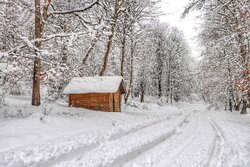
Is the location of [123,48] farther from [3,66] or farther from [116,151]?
[116,151]

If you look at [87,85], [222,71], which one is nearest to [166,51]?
[222,71]

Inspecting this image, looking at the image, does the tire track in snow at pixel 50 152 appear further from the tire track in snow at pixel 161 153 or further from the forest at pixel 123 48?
the forest at pixel 123 48

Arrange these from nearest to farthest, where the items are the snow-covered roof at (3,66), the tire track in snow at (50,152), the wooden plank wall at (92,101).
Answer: the tire track in snow at (50,152)
the snow-covered roof at (3,66)
the wooden plank wall at (92,101)

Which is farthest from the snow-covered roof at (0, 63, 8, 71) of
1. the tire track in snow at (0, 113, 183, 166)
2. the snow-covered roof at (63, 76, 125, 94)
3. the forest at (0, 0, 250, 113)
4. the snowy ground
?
the snow-covered roof at (63, 76, 125, 94)

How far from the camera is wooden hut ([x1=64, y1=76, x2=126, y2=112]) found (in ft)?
78.8

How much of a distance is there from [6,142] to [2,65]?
2.38 meters

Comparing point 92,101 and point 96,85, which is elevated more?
point 96,85

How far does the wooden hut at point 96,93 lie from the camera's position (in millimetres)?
24016

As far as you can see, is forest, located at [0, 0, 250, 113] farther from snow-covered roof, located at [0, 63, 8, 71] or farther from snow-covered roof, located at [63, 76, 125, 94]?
snow-covered roof, located at [63, 76, 125, 94]

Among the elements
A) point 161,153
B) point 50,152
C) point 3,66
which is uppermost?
point 3,66

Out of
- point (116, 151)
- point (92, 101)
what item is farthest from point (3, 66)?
point (92, 101)

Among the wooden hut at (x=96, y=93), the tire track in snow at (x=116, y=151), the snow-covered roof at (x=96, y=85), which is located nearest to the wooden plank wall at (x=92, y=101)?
the wooden hut at (x=96, y=93)

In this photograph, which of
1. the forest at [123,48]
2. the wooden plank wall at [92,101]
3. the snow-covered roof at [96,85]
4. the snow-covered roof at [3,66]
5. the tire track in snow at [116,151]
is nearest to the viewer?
the tire track in snow at [116,151]

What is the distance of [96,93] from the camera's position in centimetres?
2444
